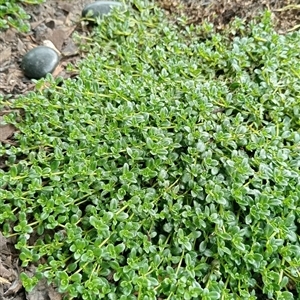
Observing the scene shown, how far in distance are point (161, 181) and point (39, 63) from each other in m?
0.84

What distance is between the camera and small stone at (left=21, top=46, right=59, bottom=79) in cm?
218

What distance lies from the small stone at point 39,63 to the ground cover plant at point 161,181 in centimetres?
14

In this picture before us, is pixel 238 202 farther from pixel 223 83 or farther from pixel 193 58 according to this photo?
pixel 193 58

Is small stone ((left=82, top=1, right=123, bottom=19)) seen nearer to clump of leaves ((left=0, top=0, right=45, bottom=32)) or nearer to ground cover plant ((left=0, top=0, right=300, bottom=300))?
clump of leaves ((left=0, top=0, right=45, bottom=32))

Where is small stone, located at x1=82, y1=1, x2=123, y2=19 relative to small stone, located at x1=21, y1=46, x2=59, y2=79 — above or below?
above

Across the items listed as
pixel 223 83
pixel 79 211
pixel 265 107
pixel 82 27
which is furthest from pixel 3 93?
pixel 265 107

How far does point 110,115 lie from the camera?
6.11 ft

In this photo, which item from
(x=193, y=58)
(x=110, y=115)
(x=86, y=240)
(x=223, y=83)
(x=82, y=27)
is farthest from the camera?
(x=82, y=27)

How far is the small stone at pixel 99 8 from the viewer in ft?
7.88

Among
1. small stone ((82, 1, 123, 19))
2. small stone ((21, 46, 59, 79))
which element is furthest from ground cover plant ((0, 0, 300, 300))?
small stone ((82, 1, 123, 19))

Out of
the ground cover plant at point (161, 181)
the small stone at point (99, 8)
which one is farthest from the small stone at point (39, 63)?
the small stone at point (99, 8)

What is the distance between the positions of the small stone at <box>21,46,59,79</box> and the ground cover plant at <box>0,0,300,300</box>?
0.14 meters

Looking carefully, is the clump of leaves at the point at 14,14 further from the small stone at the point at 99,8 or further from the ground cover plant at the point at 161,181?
the ground cover plant at the point at 161,181

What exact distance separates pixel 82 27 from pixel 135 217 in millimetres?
1136
